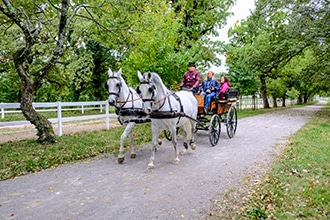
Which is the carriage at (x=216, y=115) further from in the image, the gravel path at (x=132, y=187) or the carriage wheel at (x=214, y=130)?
the gravel path at (x=132, y=187)

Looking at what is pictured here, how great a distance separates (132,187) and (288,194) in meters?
2.67

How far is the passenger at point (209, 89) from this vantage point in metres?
8.11

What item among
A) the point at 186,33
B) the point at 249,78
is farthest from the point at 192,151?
the point at 249,78

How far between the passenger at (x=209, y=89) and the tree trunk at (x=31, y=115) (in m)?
5.06

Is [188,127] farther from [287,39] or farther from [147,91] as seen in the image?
[287,39]

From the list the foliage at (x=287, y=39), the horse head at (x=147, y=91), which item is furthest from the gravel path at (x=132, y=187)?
the foliage at (x=287, y=39)

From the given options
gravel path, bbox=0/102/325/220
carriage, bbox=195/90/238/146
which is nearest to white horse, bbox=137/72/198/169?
gravel path, bbox=0/102/325/220

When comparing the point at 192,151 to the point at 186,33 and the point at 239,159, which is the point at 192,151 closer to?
the point at 239,159

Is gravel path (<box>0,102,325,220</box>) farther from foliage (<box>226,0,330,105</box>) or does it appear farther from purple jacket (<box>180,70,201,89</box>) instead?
foliage (<box>226,0,330,105</box>)

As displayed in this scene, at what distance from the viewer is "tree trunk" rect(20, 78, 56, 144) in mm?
7328

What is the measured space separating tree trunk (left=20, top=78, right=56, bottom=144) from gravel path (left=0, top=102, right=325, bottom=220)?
228cm

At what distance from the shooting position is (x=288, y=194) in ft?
13.4

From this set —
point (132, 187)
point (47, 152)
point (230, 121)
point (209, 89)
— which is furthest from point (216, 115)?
point (47, 152)

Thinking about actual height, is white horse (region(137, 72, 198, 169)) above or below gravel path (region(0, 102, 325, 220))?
above
